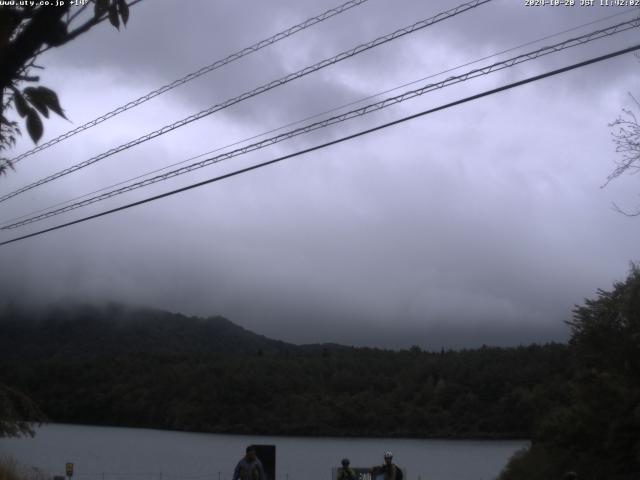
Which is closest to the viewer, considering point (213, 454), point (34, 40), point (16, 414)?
point (34, 40)

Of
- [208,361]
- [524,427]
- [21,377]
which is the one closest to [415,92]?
[21,377]

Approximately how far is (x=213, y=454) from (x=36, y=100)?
180ft

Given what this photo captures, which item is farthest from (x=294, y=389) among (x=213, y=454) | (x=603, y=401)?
(x=603, y=401)

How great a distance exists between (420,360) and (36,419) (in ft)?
241

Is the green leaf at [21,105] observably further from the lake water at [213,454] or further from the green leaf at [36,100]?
the lake water at [213,454]

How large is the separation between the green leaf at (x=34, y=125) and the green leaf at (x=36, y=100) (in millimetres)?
33

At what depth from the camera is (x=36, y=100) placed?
152 inches

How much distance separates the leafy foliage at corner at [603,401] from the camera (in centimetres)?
2298

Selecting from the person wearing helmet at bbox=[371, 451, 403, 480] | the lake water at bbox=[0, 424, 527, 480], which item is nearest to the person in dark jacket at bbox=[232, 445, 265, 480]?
the person wearing helmet at bbox=[371, 451, 403, 480]

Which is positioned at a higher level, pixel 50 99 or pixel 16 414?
pixel 50 99

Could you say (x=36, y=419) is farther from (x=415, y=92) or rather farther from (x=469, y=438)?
(x=469, y=438)

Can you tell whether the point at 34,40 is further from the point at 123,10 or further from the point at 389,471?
the point at 389,471

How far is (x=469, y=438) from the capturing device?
72.7m

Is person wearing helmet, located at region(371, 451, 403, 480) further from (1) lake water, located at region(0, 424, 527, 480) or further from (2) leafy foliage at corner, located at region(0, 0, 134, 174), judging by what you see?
(1) lake water, located at region(0, 424, 527, 480)
